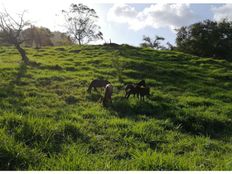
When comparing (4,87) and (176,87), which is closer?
(4,87)

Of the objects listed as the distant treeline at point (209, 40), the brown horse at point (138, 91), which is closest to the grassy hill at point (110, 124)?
the brown horse at point (138, 91)

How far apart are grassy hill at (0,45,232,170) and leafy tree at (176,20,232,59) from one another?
2525 centimetres

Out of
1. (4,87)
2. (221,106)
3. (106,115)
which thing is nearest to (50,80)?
(4,87)

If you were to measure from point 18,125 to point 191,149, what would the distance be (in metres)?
4.33

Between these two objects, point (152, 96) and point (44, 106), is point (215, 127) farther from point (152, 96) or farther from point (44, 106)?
point (44, 106)

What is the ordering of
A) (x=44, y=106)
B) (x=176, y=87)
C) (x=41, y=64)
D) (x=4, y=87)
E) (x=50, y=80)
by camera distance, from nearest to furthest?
(x=44, y=106) → (x=4, y=87) → (x=50, y=80) → (x=176, y=87) → (x=41, y=64)

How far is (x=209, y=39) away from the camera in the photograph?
4438 centimetres

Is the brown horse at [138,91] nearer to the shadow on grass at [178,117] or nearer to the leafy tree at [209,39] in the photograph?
the shadow on grass at [178,117]

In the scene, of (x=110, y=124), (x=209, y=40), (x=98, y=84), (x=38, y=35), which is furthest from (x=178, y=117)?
(x=38, y=35)

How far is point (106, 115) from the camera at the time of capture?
31.2ft

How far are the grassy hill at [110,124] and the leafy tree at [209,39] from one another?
82.8 feet

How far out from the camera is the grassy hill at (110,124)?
17.1 feet

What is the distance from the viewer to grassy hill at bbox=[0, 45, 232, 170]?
522cm

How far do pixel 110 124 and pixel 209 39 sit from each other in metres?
Result: 39.7
